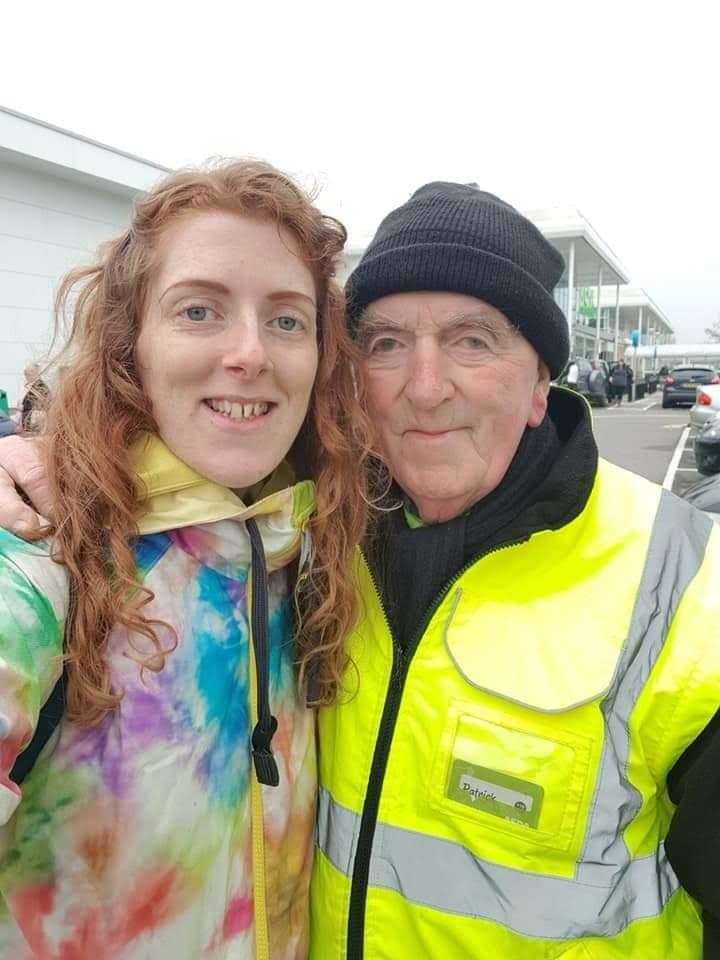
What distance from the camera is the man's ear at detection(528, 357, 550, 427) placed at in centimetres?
167

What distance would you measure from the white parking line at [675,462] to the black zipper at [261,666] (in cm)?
970

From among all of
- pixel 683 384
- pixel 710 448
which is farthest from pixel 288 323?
pixel 683 384

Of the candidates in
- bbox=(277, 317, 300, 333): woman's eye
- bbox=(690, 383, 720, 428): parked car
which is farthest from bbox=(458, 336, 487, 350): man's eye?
bbox=(690, 383, 720, 428): parked car

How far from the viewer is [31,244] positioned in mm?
9789

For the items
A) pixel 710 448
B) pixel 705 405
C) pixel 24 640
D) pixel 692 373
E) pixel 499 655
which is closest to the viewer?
pixel 24 640

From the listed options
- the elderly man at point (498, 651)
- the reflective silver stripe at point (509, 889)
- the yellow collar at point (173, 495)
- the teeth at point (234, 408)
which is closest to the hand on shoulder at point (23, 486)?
the yellow collar at point (173, 495)

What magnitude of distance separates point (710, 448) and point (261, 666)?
8941 millimetres

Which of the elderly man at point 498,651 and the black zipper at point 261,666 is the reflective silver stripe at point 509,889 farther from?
the black zipper at point 261,666

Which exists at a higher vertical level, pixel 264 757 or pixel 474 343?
pixel 474 343

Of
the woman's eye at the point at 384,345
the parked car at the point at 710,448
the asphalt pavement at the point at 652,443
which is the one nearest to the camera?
the woman's eye at the point at 384,345

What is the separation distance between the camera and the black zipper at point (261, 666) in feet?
4.23

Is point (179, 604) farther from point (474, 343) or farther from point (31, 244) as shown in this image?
point (31, 244)

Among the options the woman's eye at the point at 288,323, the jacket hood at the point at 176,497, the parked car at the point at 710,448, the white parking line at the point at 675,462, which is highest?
the woman's eye at the point at 288,323

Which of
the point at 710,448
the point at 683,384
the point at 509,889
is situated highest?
the point at 683,384
